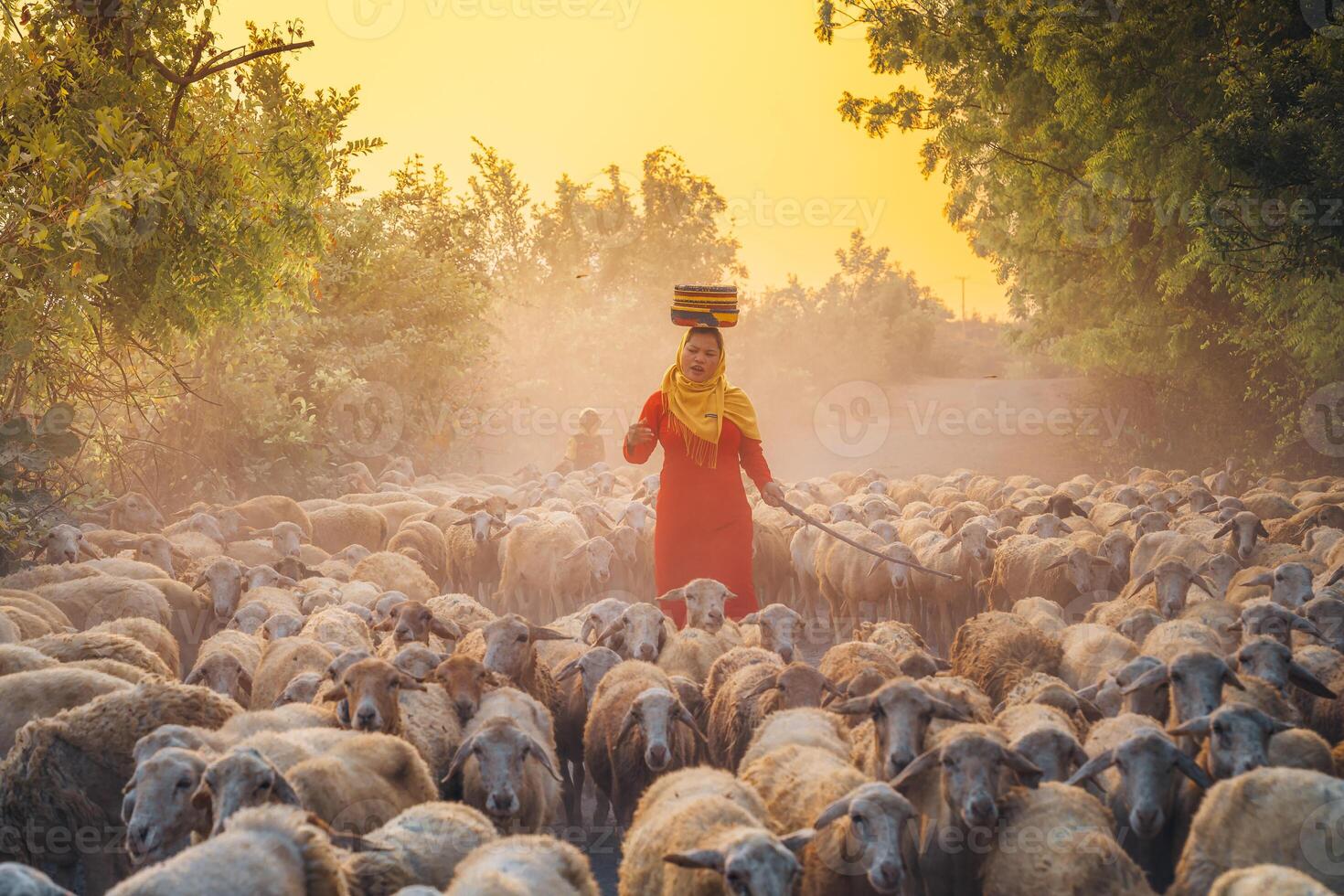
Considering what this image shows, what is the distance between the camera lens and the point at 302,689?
6.69 meters

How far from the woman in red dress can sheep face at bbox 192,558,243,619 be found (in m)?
3.72

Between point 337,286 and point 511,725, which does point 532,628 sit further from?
point 337,286

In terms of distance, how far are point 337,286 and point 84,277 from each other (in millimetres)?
14579

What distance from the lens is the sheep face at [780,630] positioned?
26.6 ft

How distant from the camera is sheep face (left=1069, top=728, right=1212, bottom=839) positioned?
498 centimetres

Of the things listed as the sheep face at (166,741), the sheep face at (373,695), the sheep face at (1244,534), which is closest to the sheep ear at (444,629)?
the sheep face at (373,695)

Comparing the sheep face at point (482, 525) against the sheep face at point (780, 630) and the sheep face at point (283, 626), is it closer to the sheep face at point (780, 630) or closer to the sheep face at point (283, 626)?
the sheep face at point (283, 626)

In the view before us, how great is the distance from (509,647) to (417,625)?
2.95ft

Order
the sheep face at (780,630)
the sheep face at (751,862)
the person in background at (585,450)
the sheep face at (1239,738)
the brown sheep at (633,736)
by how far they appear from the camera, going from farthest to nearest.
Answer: the person in background at (585,450) < the sheep face at (780,630) < the brown sheep at (633,736) < the sheep face at (1239,738) < the sheep face at (751,862)

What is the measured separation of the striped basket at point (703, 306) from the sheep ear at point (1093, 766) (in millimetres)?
4387

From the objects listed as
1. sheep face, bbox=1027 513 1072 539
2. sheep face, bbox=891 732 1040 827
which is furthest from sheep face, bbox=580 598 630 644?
sheep face, bbox=1027 513 1072 539

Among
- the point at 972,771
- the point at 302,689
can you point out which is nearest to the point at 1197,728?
the point at 972,771

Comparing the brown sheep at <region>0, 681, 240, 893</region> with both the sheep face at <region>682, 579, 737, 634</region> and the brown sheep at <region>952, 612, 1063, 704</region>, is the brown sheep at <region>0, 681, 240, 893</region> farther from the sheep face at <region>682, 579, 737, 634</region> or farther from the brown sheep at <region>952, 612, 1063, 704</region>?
the brown sheep at <region>952, 612, 1063, 704</region>

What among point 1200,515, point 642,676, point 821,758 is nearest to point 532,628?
point 642,676
